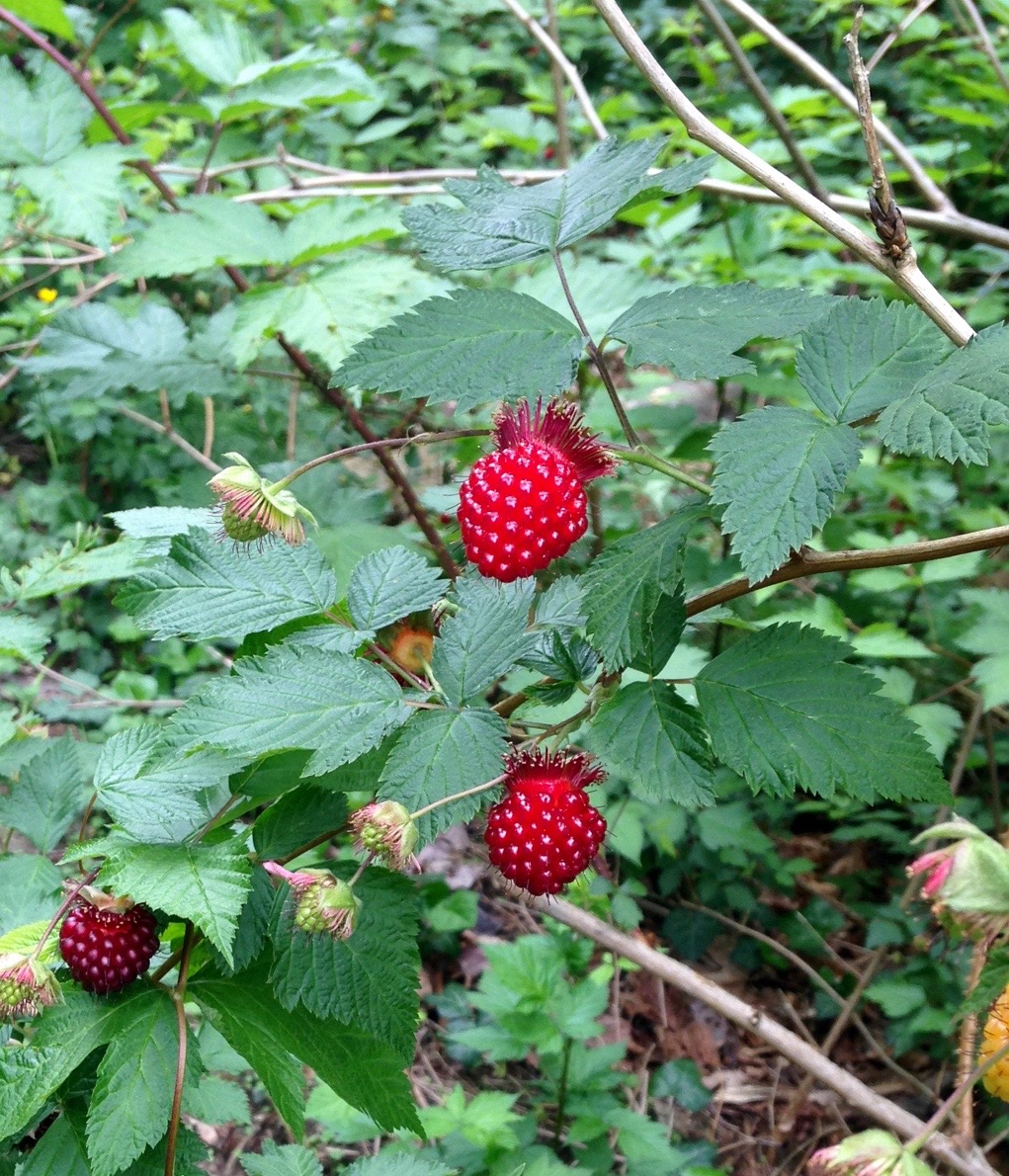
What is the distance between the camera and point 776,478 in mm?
592

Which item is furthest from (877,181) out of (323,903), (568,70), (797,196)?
(568,70)

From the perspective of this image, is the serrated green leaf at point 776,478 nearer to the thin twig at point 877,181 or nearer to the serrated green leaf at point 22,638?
the thin twig at point 877,181

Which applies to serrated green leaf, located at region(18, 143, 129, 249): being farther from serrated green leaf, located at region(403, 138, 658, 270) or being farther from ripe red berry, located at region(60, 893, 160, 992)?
ripe red berry, located at region(60, 893, 160, 992)

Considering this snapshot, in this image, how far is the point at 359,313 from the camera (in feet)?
4.66

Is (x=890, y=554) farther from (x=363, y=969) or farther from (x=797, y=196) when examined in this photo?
(x=363, y=969)

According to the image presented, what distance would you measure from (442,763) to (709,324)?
13.9 inches

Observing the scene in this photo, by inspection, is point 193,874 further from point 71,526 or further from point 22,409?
point 22,409

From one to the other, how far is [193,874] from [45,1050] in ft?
0.53

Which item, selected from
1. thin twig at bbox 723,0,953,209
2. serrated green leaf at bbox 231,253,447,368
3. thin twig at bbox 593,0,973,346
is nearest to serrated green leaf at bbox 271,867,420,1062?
thin twig at bbox 593,0,973,346

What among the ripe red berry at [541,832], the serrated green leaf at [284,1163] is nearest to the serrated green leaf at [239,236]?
the ripe red berry at [541,832]

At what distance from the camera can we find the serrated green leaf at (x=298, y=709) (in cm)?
61

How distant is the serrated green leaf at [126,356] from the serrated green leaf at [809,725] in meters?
1.34

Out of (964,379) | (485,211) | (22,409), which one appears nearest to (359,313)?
(485,211)

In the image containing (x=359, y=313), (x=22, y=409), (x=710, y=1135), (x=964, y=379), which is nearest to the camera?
(x=964, y=379)
